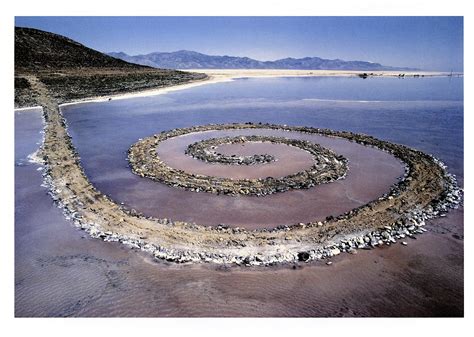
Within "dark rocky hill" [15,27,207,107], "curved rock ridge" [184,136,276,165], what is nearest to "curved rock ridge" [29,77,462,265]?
"curved rock ridge" [184,136,276,165]

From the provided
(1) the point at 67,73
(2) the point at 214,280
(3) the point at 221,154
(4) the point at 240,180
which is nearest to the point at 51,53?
(1) the point at 67,73

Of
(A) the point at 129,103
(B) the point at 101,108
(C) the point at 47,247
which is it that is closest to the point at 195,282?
(C) the point at 47,247

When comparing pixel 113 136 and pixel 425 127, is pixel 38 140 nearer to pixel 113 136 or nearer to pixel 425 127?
pixel 113 136

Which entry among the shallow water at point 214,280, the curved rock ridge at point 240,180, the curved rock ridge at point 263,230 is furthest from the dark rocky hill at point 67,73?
the shallow water at point 214,280

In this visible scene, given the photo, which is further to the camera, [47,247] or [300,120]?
A: [300,120]

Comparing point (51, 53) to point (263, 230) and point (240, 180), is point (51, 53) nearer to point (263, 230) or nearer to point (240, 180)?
point (240, 180)

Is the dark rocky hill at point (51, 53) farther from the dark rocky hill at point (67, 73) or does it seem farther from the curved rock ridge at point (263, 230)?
the curved rock ridge at point (263, 230)

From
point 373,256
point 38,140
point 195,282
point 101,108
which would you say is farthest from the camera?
point 101,108
